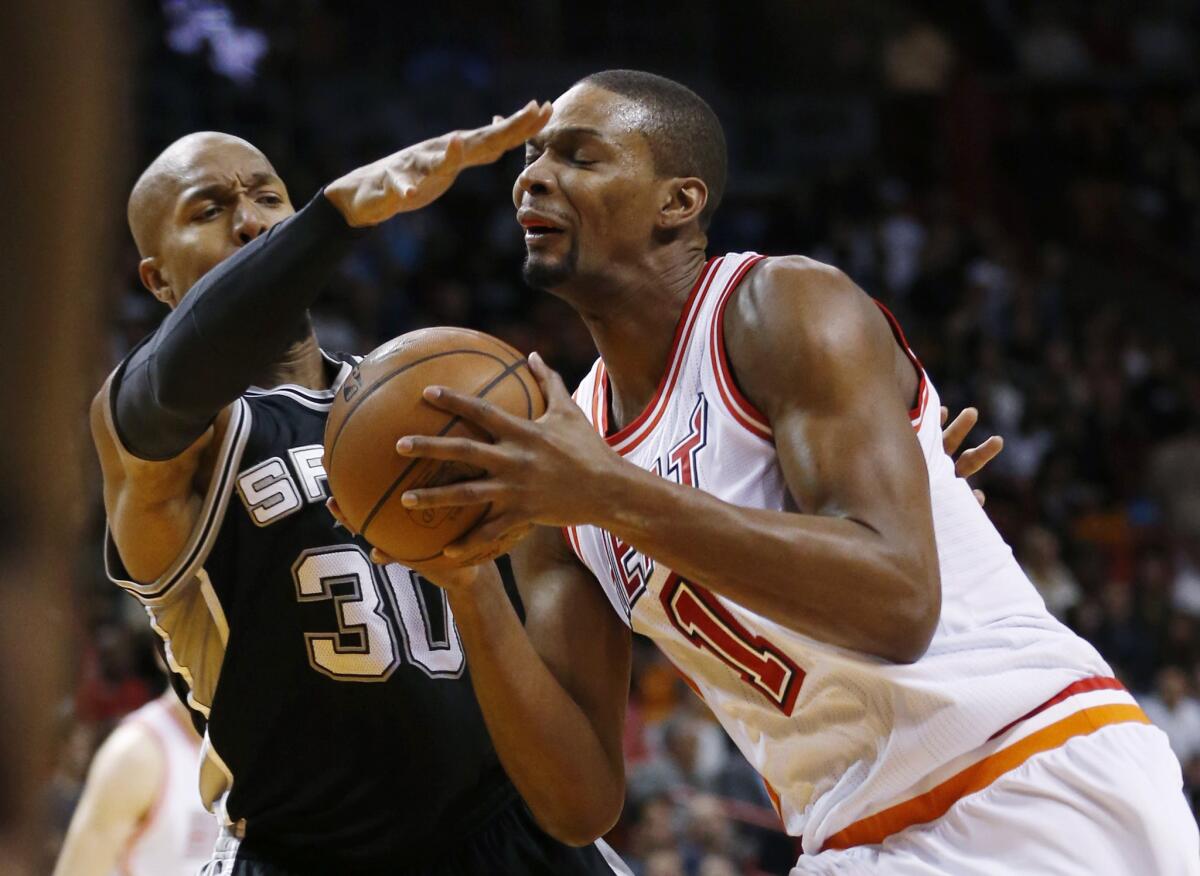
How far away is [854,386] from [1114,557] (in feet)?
32.3

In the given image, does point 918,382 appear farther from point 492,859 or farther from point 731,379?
point 492,859

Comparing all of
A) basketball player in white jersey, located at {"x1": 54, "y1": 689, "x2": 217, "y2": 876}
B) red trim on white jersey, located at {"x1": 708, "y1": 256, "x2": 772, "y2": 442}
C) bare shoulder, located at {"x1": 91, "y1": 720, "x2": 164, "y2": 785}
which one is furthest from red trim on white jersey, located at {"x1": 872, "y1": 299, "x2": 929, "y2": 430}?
bare shoulder, located at {"x1": 91, "y1": 720, "x2": 164, "y2": 785}

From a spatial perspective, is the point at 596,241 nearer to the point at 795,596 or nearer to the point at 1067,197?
the point at 795,596

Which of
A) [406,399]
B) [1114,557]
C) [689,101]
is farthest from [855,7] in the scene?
[406,399]

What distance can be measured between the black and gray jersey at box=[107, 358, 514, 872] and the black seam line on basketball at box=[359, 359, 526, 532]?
0.54m

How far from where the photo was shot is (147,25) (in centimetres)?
1238

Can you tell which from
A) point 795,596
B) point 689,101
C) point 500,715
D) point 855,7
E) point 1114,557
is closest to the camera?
point 795,596

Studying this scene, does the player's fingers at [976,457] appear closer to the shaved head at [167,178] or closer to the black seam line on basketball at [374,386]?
the black seam line on basketball at [374,386]

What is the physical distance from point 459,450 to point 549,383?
11.1 inches

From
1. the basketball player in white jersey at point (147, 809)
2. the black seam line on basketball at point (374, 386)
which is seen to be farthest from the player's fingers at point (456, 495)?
the basketball player in white jersey at point (147, 809)

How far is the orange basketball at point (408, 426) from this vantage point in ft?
9.05

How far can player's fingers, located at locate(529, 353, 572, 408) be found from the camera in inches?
107

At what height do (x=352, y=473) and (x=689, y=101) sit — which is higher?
(x=689, y=101)

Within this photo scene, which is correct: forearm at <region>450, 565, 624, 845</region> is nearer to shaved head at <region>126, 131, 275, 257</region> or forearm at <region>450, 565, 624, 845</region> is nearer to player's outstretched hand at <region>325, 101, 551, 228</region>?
player's outstretched hand at <region>325, 101, 551, 228</region>
